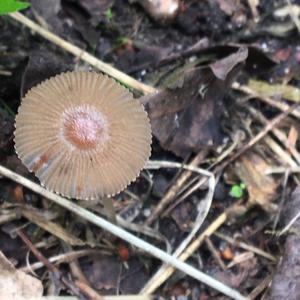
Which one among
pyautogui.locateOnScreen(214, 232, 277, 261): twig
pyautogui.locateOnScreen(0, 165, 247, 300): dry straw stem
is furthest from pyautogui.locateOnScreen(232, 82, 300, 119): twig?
pyautogui.locateOnScreen(0, 165, 247, 300): dry straw stem

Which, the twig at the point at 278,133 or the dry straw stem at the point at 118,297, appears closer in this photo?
the dry straw stem at the point at 118,297

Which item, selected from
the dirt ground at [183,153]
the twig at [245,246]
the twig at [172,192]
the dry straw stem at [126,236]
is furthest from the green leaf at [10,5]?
the twig at [245,246]

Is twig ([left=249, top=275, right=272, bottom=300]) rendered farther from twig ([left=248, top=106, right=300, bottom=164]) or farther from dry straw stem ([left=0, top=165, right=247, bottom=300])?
twig ([left=248, top=106, right=300, bottom=164])

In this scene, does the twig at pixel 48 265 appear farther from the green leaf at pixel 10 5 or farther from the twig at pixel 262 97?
the twig at pixel 262 97

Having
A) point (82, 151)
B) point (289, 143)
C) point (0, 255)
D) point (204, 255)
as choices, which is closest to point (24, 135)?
point (82, 151)

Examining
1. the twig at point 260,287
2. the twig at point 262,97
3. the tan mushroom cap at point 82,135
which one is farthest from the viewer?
the twig at point 262,97

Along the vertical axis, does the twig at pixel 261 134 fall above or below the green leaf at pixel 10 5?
below
